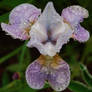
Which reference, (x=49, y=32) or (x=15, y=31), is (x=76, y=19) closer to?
(x=49, y=32)

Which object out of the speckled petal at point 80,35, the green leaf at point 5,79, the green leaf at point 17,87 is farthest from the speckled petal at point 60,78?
the green leaf at point 5,79

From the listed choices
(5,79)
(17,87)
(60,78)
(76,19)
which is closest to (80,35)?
(76,19)

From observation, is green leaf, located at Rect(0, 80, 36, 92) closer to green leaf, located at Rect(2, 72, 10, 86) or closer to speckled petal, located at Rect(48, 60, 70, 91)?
green leaf, located at Rect(2, 72, 10, 86)

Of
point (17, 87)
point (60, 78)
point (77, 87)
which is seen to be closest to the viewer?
point (60, 78)

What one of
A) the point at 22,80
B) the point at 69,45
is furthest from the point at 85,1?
the point at 22,80

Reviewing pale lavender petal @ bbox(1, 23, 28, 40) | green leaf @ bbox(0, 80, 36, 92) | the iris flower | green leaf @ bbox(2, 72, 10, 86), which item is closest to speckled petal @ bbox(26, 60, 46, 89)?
the iris flower

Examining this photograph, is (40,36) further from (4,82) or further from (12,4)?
(4,82)
